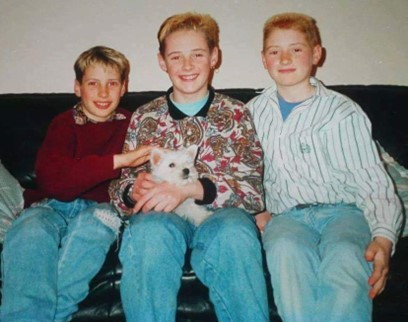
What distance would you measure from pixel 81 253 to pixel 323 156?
123cm

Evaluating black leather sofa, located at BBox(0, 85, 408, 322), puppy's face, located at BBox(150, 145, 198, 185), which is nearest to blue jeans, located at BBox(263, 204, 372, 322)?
puppy's face, located at BBox(150, 145, 198, 185)

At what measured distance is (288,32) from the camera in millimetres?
1790

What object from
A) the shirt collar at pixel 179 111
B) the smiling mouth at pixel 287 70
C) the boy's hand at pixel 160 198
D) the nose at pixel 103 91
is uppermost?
the smiling mouth at pixel 287 70

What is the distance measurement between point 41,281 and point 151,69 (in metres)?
1.92

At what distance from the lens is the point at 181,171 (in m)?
1.70

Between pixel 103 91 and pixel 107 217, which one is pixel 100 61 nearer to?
pixel 103 91

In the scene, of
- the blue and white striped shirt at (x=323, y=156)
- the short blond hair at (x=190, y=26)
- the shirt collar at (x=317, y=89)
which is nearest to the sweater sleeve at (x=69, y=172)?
the short blond hair at (x=190, y=26)

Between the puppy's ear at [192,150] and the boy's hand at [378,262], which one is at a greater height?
the puppy's ear at [192,150]

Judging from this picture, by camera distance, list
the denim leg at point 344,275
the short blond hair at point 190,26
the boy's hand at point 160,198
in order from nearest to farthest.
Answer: the denim leg at point 344,275
the boy's hand at point 160,198
the short blond hair at point 190,26

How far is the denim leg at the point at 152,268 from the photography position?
123 cm

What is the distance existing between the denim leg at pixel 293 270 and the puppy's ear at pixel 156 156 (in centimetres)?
67

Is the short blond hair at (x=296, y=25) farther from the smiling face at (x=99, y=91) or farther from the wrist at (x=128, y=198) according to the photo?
→ the wrist at (x=128, y=198)

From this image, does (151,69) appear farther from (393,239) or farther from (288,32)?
(393,239)

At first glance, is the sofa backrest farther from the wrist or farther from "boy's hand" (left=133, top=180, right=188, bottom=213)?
"boy's hand" (left=133, top=180, right=188, bottom=213)
